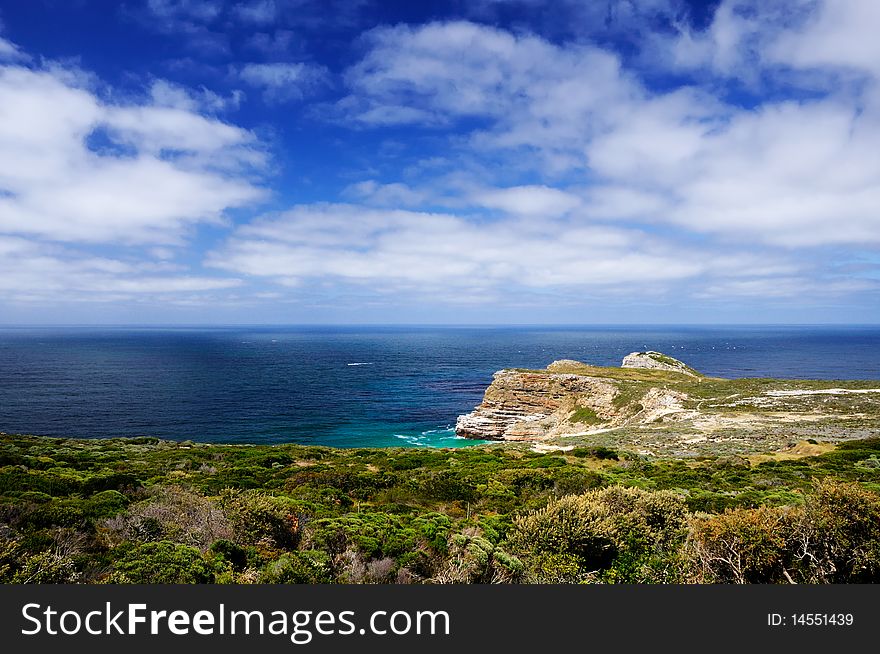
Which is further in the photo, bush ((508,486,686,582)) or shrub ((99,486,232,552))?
shrub ((99,486,232,552))

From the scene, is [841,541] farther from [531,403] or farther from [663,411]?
[531,403]

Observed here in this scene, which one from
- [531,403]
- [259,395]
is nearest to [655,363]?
[531,403]

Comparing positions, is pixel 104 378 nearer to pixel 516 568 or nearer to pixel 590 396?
pixel 590 396

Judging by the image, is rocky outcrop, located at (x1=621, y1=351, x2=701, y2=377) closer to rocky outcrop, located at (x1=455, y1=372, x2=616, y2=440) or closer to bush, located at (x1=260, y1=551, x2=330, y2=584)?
rocky outcrop, located at (x1=455, y1=372, x2=616, y2=440)

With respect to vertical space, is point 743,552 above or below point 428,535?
above

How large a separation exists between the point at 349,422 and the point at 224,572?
58457 mm

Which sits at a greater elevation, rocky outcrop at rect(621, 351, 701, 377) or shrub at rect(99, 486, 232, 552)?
shrub at rect(99, 486, 232, 552)

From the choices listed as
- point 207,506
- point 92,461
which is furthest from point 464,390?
point 207,506

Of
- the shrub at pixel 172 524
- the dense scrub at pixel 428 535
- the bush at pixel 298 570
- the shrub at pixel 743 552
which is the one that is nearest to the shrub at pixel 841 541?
the dense scrub at pixel 428 535

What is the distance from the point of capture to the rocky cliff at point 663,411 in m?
33.6

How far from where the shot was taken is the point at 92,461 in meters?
23.1

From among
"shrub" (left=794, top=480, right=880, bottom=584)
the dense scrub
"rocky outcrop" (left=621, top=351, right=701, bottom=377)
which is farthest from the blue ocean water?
"shrub" (left=794, top=480, right=880, bottom=584)

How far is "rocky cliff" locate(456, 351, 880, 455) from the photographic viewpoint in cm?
3359

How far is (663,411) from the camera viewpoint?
4784 cm
